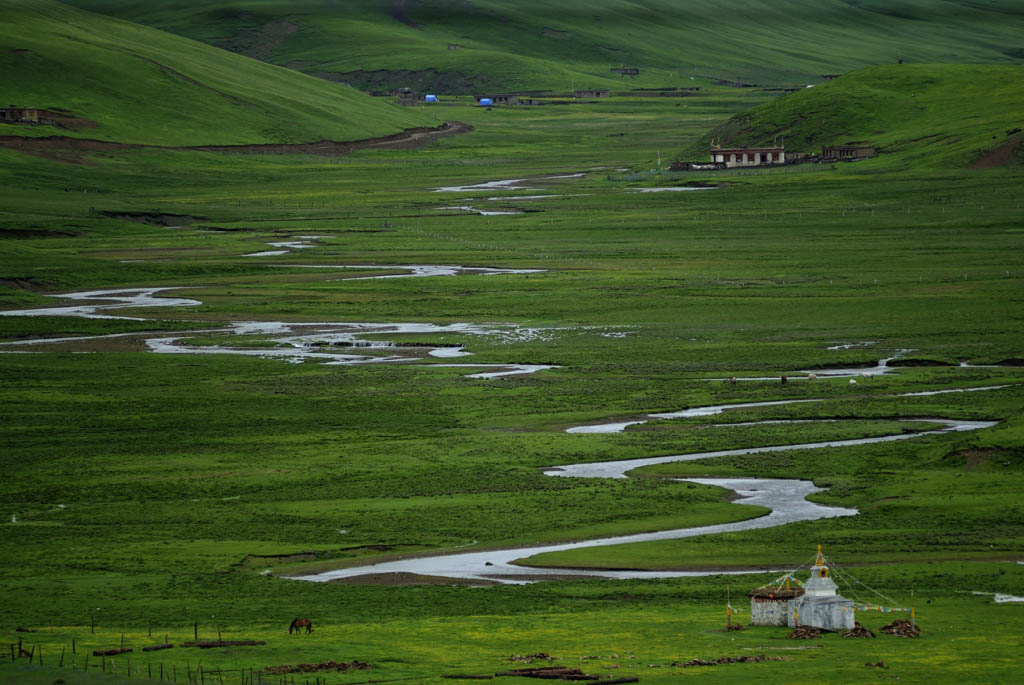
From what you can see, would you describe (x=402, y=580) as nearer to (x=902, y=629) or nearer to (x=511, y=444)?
(x=902, y=629)

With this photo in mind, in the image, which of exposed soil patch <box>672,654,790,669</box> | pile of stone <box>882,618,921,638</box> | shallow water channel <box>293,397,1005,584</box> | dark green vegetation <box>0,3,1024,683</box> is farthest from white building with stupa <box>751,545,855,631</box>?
shallow water channel <box>293,397,1005,584</box>

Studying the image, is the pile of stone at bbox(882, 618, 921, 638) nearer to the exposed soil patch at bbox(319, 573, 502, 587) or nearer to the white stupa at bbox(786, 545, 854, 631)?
the white stupa at bbox(786, 545, 854, 631)

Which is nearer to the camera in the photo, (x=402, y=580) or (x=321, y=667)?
(x=321, y=667)

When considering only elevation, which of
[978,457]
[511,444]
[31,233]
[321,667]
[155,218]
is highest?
[321,667]

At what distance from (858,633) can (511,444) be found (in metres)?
32.0

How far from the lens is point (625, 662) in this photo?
3772 cm

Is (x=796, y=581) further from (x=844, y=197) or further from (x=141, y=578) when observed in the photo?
(x=844, y=197)

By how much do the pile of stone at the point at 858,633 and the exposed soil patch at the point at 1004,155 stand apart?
144728mm

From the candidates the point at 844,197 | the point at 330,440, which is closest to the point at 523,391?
the point at 330,440

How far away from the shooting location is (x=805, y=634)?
134 ft

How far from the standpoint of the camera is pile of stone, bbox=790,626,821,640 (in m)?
40.7

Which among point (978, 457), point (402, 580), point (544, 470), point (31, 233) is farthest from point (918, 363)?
point (31, 233)

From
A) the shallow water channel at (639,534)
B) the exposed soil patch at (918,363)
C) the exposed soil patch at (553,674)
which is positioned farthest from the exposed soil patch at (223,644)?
the exposed soil patch at (918,363)

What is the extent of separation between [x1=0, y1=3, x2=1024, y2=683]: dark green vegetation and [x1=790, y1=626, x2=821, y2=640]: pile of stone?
0.41 m
